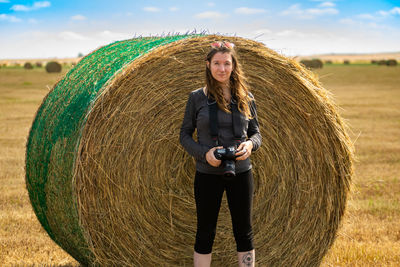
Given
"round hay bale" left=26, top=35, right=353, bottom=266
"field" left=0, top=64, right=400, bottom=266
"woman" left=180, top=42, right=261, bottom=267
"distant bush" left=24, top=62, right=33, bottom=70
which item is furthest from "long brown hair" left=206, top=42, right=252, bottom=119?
"distant bush" left=24, top=62, right=33, bottom=70

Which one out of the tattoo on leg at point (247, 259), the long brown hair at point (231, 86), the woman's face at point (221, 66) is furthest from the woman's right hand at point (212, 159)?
the tattoo on leg at point (247, 259)

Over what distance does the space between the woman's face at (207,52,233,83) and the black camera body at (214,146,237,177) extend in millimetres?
519

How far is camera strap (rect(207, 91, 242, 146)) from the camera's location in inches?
138

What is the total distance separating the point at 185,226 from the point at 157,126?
3.02 feet

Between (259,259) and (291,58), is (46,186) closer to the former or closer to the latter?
(259,259)

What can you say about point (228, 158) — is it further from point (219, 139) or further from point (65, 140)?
point (65, 140)

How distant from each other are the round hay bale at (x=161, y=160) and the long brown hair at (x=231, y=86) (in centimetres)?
71

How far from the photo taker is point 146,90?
162 inches

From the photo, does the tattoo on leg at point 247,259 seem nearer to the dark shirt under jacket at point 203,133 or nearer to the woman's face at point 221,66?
the dark shirt under jacket at point 203,133

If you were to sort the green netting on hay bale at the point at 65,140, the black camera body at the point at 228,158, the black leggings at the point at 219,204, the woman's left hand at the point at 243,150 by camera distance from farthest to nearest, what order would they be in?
the green netting on hay bale at the point at 65,140, the black leggings at the point at 219,204, the woman's left hand at the point at 243,150, the black camera body at the point at 228,158

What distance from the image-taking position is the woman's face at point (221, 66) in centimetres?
349

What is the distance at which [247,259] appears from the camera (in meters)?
3.70

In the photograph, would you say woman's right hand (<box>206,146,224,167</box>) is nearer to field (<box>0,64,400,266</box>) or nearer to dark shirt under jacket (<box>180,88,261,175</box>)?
dark shirt under jacket (<box>180,88,261,175</box>)

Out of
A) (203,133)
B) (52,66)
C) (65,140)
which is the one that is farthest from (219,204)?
(52,66)
